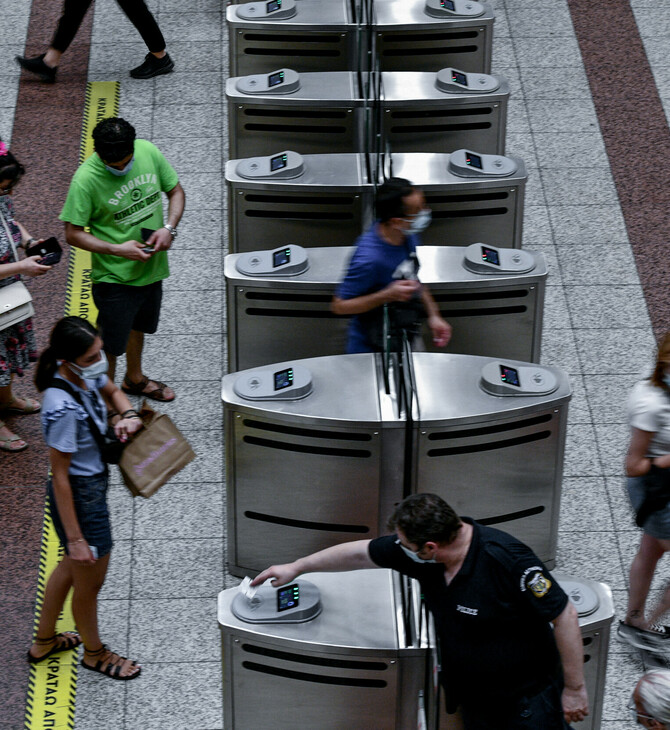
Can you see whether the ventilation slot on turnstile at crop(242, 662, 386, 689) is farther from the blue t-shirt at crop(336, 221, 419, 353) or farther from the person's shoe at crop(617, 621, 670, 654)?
the blue t-shirt at crop(336, 221, 419, 353)

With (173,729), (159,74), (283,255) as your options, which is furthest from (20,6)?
(173,729)

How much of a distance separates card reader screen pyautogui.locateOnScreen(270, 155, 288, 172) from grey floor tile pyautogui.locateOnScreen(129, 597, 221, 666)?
2058mm

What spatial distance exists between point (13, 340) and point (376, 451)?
1988 mm

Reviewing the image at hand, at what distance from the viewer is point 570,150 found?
310 inches

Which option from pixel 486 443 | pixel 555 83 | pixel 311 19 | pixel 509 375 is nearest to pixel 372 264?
pixel 509 375

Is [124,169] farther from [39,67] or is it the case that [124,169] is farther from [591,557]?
[39,67]

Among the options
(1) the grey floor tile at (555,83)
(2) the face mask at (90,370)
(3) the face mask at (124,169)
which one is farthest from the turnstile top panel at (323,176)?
(1) the grey floor tile at (555,83)

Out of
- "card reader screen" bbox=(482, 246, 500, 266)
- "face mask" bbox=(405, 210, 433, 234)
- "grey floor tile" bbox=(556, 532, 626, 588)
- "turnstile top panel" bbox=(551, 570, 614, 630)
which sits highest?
"face mask" bbox=(405, 210, 433, 234)

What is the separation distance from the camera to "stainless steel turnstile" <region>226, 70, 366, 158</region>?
626cm

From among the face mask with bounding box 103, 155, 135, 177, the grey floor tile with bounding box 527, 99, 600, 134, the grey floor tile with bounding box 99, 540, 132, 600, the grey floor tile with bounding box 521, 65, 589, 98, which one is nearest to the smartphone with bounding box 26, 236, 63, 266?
the face mask with bounding box 103, 155, 135, 177

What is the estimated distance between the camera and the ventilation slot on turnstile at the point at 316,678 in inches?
156

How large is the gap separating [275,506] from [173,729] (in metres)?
0.95

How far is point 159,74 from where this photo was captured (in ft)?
28.1

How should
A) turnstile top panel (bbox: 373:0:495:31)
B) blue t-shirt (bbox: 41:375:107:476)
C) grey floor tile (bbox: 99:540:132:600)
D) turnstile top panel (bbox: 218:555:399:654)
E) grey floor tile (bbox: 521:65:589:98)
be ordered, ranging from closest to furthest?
turnstile top panel (bbox: 218:555:399:654) → blue t-shirt (bbox: 41:375:107:476) → grey floor tile (bbox: 99:540:132:600) → turnstile top panel (bbox: 373:0:495:31) → grey floor tile (bbox: 521:65:589:98)
